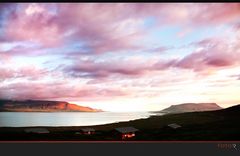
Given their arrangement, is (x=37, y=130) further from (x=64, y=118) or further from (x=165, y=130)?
(x=165, y=130)

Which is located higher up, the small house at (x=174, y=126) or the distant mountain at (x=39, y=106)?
the distant mountain at (x=39, y=106)

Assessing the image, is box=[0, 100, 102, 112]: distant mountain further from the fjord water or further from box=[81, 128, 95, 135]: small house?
box=[81, 128, 95, 135]: small house

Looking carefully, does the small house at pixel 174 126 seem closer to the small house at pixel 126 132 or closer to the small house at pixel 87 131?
the small house at pixel 126 132

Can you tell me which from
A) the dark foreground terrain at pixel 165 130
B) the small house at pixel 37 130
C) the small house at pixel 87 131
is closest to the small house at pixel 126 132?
the dark foreground terrain at pixel 165 130

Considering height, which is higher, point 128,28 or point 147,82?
point 128,28

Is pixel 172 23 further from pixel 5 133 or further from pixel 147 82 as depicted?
pixel 5 133

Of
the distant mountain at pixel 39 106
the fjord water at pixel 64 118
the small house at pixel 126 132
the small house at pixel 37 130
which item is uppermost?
the distant mountain at pixel 39 106

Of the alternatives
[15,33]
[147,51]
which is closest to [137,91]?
[147,51]
